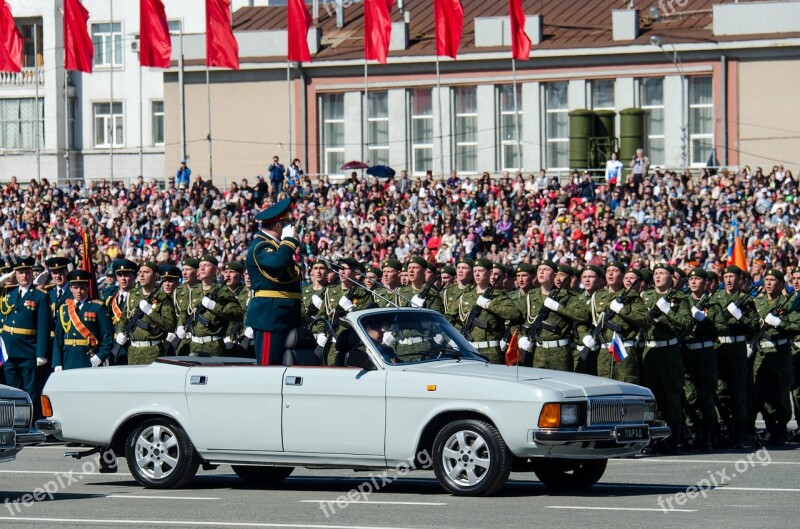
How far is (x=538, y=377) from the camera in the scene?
12.9 metres

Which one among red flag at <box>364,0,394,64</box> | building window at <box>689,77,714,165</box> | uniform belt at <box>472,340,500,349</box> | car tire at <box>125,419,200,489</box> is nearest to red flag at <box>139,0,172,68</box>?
red flag at <box>364,0,394,64</box>

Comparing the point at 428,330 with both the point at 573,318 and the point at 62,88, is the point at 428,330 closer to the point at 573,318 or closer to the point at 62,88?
the point at 573,318

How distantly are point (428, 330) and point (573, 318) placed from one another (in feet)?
13.0

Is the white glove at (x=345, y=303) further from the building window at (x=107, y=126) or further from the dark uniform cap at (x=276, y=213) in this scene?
the building window at (x=107, y=126)

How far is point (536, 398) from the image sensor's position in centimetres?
1238

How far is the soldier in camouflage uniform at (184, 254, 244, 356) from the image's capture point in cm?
1822

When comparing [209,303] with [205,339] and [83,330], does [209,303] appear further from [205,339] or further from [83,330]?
[83,330]

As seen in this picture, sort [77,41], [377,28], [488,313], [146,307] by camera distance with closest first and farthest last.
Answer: [488,313] < [146,307] < [377,28] < [77,41]

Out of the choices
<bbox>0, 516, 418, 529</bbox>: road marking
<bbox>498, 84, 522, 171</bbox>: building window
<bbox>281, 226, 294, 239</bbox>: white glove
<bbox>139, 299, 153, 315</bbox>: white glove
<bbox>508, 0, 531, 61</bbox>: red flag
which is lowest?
<bbox>0, 516, 418, 529</bbox>: road marking

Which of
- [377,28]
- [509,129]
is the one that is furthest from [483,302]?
[509,129]

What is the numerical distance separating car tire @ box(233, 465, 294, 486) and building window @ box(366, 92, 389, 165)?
38.0m

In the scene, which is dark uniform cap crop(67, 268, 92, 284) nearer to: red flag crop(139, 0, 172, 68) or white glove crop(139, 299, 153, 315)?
white glove crop(139, 299, 153, 315)

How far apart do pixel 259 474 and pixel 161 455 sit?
A: 930 millimetres

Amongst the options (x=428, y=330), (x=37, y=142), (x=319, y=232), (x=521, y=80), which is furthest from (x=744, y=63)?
(x=428, y=330)
